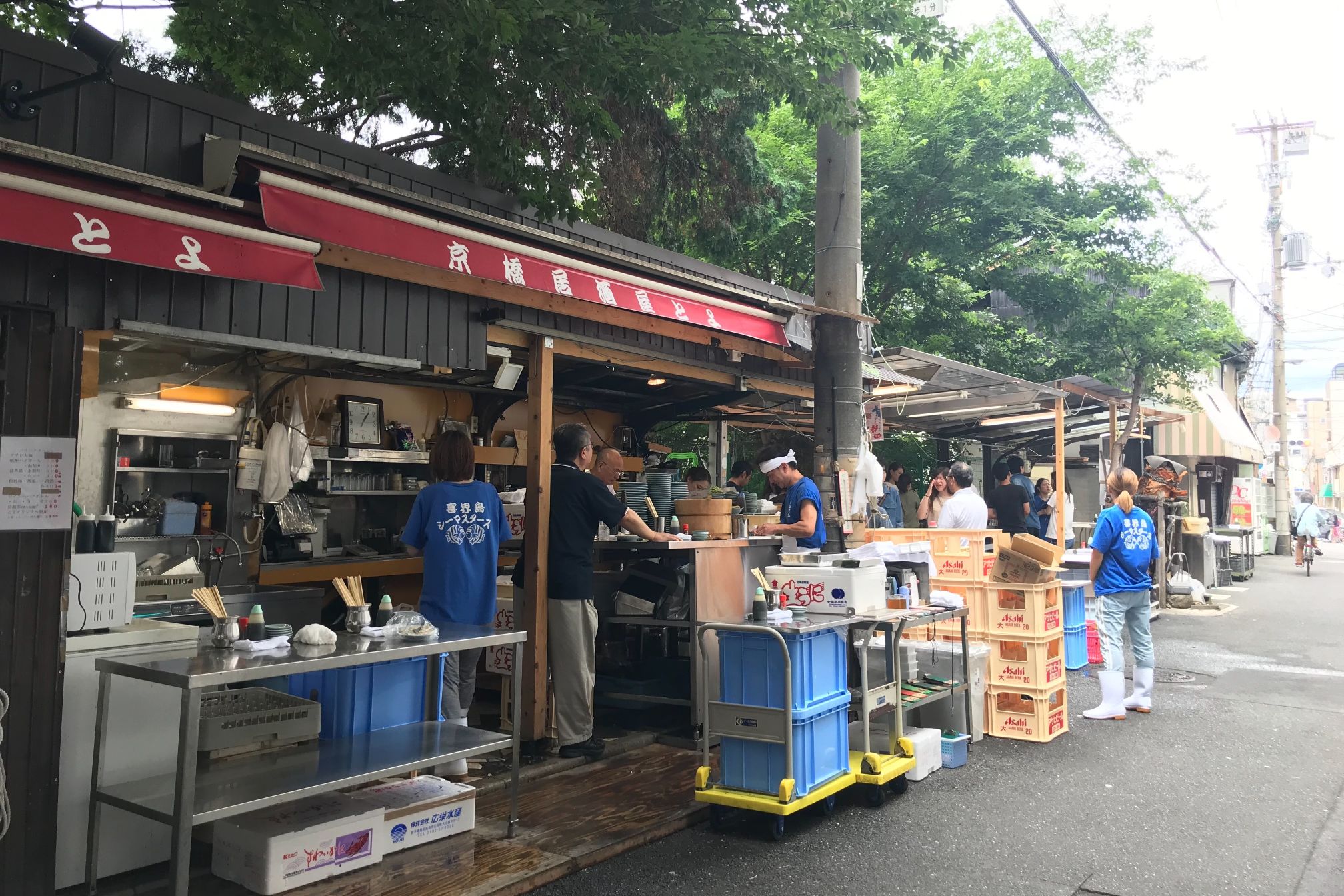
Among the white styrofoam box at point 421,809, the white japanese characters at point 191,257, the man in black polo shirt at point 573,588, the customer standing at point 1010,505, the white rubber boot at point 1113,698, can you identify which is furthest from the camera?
the customer standing at point 1010,505

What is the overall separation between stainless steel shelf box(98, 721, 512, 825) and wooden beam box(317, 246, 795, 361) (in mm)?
2471

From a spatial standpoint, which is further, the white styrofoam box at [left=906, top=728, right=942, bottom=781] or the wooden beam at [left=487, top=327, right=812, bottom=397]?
the wooden beam at [left=487, top=327, right=812, bottom=397]

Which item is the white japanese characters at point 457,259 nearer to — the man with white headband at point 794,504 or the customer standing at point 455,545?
the customer standing at point 455,545

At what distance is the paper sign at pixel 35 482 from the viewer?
12.5 ft

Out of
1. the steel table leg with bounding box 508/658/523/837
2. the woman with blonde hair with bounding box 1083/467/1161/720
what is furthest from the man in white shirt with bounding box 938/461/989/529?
the steel table leg with bounding box 508/658/523/837

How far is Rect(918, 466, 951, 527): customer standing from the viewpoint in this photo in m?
11.2

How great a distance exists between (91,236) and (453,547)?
2.50m

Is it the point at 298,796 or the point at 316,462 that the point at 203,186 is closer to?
the point at 298,796

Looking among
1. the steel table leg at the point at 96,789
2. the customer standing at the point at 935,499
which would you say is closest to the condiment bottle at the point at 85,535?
the steel table leg at the point at 96,789

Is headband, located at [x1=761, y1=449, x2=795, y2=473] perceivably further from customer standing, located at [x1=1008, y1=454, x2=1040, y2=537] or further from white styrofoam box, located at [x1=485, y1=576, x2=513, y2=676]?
customer standing, located at [x1=1008, y1=454, x2=1040, y2=537]

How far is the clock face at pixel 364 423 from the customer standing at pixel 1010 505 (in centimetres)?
718

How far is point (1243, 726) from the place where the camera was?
24.3ft

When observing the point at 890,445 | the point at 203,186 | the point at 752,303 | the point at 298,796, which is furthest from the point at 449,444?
the point at 890,445

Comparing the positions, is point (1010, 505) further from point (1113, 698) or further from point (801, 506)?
point (801, 506)
